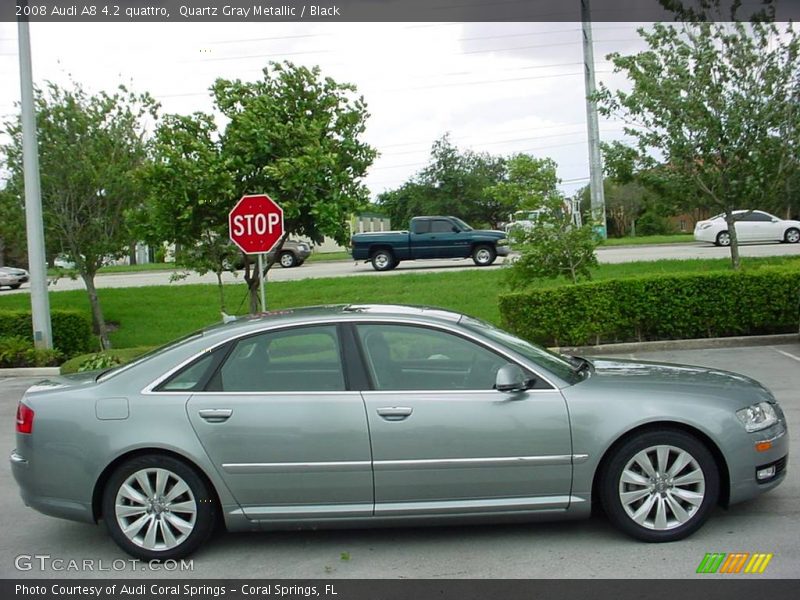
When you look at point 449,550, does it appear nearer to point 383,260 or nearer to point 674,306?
point 674,306

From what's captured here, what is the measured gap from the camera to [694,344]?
13.0 m

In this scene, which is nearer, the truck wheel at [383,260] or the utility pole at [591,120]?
the truck wheel at [383,260]

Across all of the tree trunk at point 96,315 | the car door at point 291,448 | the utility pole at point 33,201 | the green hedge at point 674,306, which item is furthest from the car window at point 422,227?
the car door at point 291,448

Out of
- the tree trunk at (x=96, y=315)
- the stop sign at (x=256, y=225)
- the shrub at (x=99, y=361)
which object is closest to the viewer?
the stop sign at (x=256, y=225)

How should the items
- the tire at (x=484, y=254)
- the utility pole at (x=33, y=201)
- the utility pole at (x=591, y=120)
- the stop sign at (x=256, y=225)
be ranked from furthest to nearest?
the utility pole at (x=591, y=120), the tire at (x=484, y=254), the utility pole at (x=33, y=201), the stop sign at (x=256, y=225)

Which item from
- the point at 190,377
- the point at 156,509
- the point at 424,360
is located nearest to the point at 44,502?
the point at 156,509

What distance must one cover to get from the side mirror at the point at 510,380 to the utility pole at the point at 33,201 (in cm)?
1191

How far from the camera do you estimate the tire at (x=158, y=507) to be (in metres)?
4.81

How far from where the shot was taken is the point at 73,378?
5.52 metres

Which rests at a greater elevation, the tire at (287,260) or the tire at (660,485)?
the tire at (287,260)

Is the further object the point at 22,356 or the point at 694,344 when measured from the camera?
the point at 22,356

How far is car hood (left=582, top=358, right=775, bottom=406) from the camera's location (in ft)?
16.1

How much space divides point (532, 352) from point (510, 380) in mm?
614
